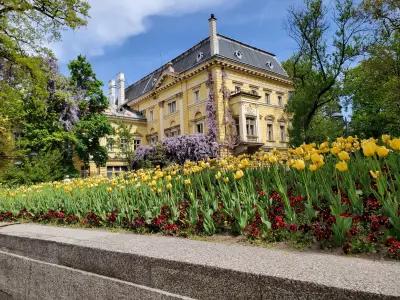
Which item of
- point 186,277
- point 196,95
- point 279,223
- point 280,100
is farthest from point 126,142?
point 186,277

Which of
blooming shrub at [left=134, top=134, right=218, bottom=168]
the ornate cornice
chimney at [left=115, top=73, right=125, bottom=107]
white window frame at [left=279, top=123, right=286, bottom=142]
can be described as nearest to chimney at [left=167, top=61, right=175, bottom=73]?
the ornate cornice

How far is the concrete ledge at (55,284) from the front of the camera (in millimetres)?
2721

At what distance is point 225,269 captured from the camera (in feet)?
7.02

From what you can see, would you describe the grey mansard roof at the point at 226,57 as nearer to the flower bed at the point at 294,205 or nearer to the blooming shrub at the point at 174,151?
the blooming shrub at the point at 174,151

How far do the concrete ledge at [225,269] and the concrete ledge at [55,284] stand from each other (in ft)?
0.17

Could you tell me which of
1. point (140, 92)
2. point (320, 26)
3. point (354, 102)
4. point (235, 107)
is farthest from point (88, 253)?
point (354, 102)

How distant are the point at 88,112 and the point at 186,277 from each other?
35173 millimetres

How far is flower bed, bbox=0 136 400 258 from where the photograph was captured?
2.48 metres

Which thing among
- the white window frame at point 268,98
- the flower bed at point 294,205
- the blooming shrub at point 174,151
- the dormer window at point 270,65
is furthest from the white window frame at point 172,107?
the flower bed at point 294,205

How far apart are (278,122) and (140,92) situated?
17.9 m

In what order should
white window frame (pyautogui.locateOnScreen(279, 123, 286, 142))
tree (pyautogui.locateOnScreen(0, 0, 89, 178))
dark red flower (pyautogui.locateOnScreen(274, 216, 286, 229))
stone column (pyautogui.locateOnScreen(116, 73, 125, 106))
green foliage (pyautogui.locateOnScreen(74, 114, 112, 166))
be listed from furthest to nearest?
1. stone column (pyautogui.locateOnScreen(116, 73, 125, 106))
2. white window frame (pyautogui.locateOnScreen(279, 123, 286, 142))
3. green foliage (pyautogui.locateOnScreen(74, 114, 112, 166))
4. tree (pyautogui.locateOnScreen(0, 0, 89, 178))
5. dark red flower (pyautogui.locateOnScreen(274, 216, 286, 229))

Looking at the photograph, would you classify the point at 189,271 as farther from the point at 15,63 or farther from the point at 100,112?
the point at 100,112

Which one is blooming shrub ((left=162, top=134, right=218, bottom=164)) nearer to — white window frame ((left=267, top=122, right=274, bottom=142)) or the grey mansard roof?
the grey mansard roof

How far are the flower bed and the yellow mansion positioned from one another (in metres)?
29.6
